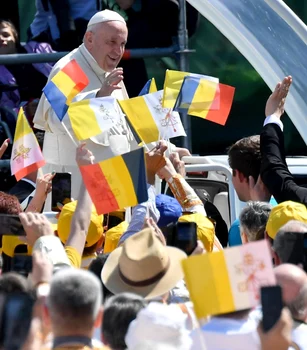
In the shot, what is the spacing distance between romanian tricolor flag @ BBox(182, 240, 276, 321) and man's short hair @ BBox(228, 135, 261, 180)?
2652 mm

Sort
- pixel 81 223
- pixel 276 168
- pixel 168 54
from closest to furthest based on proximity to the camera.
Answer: pixel 81 223
pixel 276 168
pixel 168 54

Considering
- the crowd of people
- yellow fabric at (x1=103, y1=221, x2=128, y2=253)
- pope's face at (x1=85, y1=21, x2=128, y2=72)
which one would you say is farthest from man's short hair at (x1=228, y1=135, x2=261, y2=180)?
pope's face at (x1=85, y1=21, x2=128, y2=72)

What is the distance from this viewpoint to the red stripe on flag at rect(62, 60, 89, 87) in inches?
276

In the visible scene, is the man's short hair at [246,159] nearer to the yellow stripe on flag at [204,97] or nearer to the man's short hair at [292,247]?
the yellow stripe on flag at [204,97]

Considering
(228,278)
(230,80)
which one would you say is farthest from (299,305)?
(230,80)

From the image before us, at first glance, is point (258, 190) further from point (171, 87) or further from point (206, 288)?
point (206, 288)

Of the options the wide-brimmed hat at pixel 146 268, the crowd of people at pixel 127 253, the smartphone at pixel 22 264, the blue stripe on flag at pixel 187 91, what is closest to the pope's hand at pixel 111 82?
the crowd of people at pixel 127 253

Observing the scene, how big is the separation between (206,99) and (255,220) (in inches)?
54.9

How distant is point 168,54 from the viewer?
30.2 ft

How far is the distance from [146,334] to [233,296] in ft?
1.01

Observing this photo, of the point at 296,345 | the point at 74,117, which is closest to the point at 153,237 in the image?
the point at 296,345

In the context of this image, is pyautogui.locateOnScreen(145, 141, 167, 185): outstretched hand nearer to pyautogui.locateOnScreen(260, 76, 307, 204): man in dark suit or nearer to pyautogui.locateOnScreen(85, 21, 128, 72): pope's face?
pyautogui.locateOnScreen(260, 76, 307, 204): man in dark suit

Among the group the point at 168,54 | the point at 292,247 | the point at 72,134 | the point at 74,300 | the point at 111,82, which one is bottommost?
the point at 168,54

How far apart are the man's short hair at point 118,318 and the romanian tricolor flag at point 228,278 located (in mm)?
345
